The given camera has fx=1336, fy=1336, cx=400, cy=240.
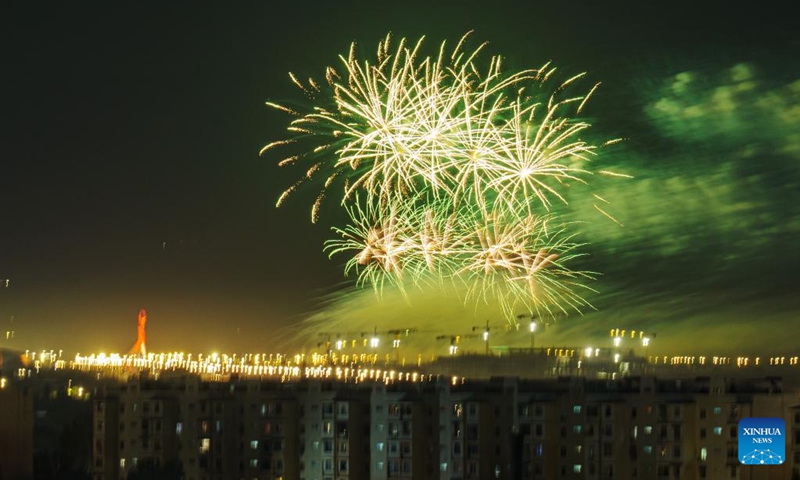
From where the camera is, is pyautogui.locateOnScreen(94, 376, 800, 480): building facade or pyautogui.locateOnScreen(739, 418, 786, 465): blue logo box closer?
pyautogui.locateOnScreen(739, 418, 786, 465): blue logo box

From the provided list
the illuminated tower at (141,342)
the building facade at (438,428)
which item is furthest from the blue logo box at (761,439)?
the illuminated tower at (141,342)

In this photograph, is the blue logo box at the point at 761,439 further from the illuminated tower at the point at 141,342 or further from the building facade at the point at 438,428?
the illuminated tower at the point at 141,342

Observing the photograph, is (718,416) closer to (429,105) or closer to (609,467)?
(609,467)

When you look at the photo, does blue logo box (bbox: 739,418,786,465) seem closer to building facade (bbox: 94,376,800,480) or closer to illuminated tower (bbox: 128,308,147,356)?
building facade (bbox: 94,376,800,480)

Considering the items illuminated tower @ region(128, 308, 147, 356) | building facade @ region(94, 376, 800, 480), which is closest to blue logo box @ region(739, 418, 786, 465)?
building facade @ region(94, 376, 800, 480)

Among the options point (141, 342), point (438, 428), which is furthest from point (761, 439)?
point (141, 342)

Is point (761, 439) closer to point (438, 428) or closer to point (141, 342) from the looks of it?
point (438, 428)

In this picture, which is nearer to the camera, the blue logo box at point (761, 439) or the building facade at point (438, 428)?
the blue logo box at point (761, 439)

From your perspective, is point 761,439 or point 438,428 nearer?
point 761,439
